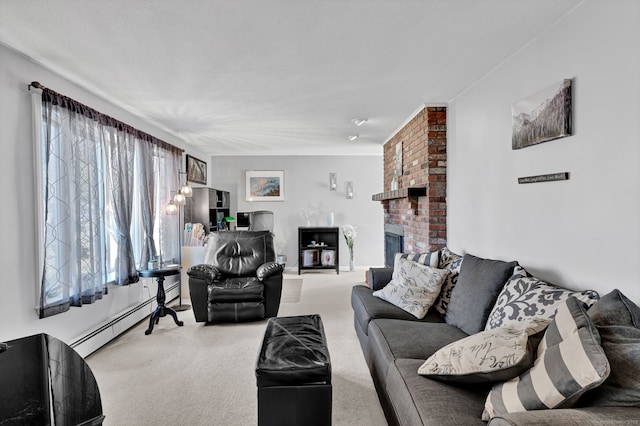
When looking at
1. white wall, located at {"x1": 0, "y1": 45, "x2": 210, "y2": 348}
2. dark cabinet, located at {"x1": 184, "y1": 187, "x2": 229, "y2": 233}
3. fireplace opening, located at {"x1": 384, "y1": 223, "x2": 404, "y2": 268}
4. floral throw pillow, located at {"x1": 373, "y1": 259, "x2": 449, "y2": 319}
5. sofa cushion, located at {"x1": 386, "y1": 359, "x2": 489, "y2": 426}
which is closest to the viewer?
sofa cushion, located at {"x1": 386, "y1": 359, "x2": 489, "y2": 426}

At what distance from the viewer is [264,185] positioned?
7.01 metres

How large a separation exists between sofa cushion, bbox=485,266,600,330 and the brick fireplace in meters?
1.66

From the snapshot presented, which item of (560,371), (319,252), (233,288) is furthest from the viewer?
(319,252)

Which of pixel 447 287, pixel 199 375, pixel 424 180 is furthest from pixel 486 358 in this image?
pixel 424 180

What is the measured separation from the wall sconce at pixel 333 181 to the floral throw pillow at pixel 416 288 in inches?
165

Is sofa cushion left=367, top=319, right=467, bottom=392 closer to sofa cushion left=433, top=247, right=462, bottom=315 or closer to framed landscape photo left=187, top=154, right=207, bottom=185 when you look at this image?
sofa cushion left=433, top=247, right=462, bottom=315

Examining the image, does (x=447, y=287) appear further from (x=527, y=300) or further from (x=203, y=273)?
(x=203, y=273)

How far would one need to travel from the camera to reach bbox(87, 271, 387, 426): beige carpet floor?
2139 mm

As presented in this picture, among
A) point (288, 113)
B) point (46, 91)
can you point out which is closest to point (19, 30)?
point (46, 91)

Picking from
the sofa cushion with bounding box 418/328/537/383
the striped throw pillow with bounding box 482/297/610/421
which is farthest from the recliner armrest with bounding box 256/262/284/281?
the striped throw pillow with bounding box 482/297/610/421

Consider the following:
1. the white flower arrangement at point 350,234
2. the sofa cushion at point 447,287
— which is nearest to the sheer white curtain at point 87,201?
the sofa cushion at point 447,287

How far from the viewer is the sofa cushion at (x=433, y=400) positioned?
4.32 feet

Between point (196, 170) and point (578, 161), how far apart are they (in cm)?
→ 539

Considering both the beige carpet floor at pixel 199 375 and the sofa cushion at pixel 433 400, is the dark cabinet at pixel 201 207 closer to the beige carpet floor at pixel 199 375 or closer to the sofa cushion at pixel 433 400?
the beige carpet floor at pixel 199 375
